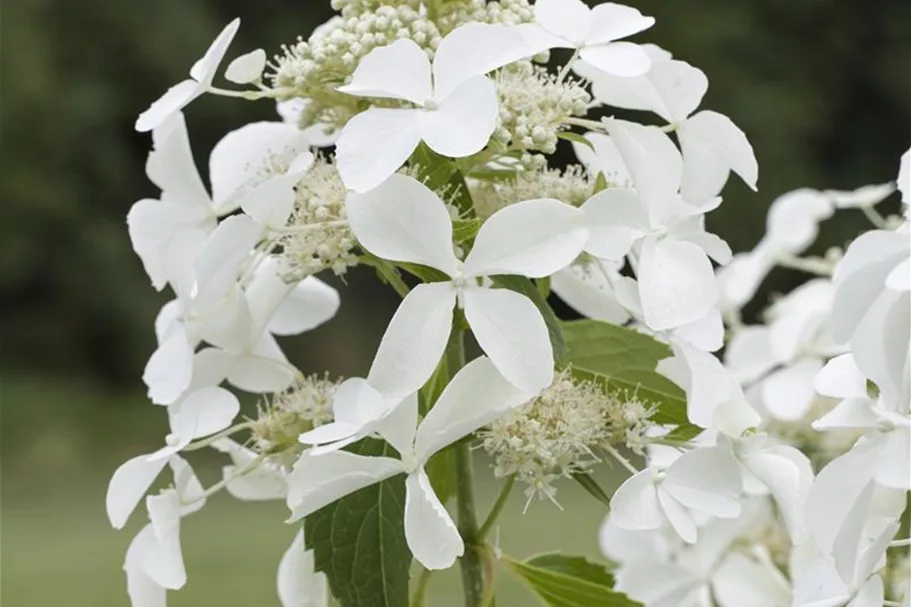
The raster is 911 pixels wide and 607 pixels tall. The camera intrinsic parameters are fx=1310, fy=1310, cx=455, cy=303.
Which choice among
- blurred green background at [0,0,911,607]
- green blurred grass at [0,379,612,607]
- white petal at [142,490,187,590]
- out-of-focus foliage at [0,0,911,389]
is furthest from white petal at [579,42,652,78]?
out-of-focus foliage at [0,0,911,389]

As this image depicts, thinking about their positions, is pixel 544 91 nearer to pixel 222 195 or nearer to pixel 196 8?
pixel 222 195

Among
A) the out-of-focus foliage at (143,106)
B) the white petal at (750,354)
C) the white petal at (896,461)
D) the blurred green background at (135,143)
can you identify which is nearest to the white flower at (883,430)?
the white petal at (896,461)

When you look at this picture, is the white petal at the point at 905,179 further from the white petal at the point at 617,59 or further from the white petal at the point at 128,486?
the white petal at the point at 128,486

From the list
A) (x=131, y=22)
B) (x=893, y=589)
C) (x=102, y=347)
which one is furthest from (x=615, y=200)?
(x=131, y=22)

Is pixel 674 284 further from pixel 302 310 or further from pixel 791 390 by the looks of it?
pixel 791 390

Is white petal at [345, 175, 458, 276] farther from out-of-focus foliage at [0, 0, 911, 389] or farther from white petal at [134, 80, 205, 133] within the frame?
out-of-focus foliage at [0, 0, 911, 389]

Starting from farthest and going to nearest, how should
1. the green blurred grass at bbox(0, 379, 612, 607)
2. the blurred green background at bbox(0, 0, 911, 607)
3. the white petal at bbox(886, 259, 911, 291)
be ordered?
the blurred green background at bbox(0, 0, 911, 607) < the green blurred grass at bbox(0, 379, 612, 607) < the white petal at bbox(886, 259, 911, 291)
